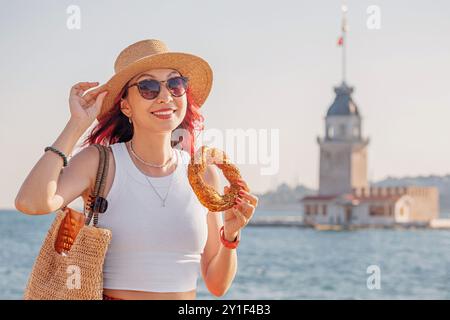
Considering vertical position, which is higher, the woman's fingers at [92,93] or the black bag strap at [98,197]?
the woman's fingers at [92,93]

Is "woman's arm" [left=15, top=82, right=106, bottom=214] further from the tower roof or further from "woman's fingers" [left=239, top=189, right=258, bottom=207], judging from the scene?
the tower roof

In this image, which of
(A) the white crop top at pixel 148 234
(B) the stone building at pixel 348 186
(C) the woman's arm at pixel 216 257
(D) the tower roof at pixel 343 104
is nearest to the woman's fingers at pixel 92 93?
(A) the white crop top at pixel 148 234

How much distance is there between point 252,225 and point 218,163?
3177 inches

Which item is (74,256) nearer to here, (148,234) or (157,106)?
(148,234)

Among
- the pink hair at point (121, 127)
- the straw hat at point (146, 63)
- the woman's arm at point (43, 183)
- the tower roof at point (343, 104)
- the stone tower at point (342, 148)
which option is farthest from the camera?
the tower roof at point (343, 104)

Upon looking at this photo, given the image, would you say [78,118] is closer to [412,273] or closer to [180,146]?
[180,146]

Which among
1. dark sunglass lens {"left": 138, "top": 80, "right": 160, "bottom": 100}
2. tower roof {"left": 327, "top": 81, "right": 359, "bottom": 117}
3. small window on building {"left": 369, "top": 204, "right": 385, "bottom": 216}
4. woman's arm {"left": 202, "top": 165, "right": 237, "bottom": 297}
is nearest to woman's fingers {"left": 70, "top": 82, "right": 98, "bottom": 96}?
dark sunglass lens {"left": 138, "top": 80, "right": 160, "bottom": 100}

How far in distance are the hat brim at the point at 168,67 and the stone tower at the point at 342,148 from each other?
63593 millimetres

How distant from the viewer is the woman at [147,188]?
2139mm

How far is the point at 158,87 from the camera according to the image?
88.7 inches

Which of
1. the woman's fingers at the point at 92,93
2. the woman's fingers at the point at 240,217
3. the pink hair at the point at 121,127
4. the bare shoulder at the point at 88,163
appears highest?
the woman's fingers at the point at 92,93

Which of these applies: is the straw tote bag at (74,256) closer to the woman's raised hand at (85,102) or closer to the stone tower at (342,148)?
the woman's raised hand at (85,102)

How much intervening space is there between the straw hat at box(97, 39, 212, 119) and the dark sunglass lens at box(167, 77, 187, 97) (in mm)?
58

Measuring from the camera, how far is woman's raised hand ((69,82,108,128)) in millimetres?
2160
